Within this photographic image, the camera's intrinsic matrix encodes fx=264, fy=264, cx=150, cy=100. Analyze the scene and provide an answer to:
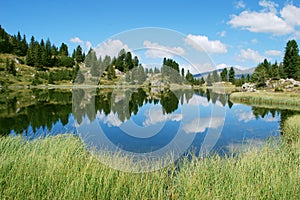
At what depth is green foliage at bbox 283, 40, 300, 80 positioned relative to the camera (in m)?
62.3

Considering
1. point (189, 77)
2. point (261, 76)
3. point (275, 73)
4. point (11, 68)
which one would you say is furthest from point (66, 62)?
point (189, 77)

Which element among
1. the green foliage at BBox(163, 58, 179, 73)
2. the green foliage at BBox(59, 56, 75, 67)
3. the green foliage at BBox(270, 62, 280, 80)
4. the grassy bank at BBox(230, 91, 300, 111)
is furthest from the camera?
the green foliage at BBox(59, 56, 75, 67)

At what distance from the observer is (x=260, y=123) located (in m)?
20.7

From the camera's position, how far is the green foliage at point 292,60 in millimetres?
62322

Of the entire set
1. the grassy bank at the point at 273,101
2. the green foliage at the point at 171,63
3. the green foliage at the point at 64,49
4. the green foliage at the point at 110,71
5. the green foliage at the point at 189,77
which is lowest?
the grassy bank at the point at 273,101

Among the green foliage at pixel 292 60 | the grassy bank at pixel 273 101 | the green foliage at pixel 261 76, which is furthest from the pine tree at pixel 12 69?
the green foliage at pixel 292 60

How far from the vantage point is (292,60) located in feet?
207

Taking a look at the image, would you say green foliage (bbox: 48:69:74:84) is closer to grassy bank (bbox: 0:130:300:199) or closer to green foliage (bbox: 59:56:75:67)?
green foliage (bbox: 59:56:75:67)

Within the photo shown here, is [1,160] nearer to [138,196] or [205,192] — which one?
[138,196]

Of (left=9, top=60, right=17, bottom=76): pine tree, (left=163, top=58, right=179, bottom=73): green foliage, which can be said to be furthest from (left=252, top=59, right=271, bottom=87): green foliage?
(left=163, top=58, right=179, bottom=73): green foliage

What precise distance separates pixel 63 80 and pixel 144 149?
67.7 m

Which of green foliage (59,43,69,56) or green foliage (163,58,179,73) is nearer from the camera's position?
green foliage (163,58,179,73)

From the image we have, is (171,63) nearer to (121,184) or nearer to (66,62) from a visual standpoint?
(121,184)

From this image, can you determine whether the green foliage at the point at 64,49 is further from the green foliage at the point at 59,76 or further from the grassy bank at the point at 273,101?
the grassy bank at the point at 273,101
